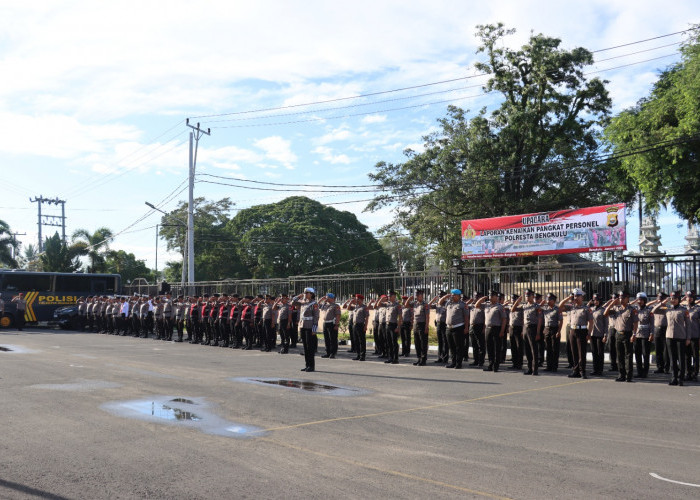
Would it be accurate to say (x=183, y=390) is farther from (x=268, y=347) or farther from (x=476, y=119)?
(x=476, y=119)

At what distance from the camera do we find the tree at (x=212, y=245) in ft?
181

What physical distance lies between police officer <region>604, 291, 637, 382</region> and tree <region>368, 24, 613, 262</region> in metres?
17.2

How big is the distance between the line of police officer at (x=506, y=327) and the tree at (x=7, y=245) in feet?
99.7

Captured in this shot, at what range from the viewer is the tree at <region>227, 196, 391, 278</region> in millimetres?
52719

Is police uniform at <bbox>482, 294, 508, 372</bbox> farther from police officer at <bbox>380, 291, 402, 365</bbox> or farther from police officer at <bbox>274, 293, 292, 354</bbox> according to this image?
police officer at <bbox>274, 293, 292, 354</bbox>

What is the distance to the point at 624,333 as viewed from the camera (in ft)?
40.0

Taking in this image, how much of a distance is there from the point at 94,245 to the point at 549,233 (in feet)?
136

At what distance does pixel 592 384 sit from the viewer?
11430 millimetres

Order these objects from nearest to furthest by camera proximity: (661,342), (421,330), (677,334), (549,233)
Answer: (677,334)
(661,342)
(421,330)
(549,233)

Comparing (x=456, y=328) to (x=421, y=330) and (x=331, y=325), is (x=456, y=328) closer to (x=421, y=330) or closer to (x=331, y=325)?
(x=421, y=330)

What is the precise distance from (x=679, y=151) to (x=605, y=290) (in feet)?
20.5

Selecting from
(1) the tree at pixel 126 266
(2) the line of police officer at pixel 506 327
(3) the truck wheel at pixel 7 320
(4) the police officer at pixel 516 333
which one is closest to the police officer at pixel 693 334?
(2) the line of police officer at pixel 506 327

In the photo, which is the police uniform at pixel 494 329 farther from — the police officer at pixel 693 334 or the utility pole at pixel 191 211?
the utility pole at pixel 191 211

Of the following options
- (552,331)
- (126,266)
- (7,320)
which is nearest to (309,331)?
(552,331)
